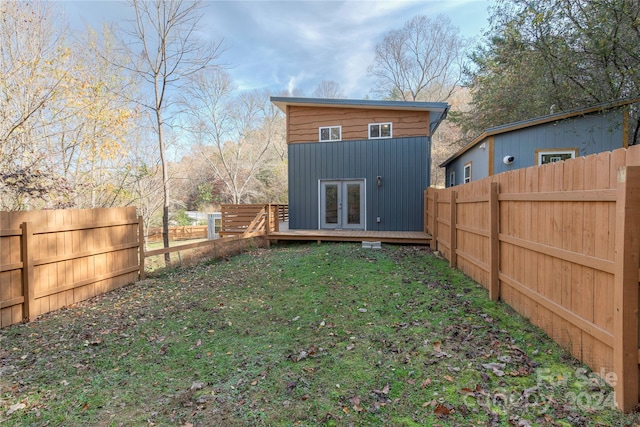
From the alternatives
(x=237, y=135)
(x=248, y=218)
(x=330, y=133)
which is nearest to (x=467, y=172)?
(x=330, y=133)

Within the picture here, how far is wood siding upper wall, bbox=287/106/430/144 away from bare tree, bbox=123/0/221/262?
3743mm

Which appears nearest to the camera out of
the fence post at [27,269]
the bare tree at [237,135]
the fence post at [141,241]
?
the fence post at [27,269]

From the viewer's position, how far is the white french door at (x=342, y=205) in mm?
11992

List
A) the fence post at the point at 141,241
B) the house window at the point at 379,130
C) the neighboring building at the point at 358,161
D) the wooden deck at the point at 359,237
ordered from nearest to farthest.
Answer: the fence post at the point at 141,241, the wooden deck at the point at 359,237, the neighboring building at the point at 358,161, the house window at the point at 379,130

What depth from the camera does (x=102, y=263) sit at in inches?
230

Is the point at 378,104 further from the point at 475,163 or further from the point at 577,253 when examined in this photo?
the point at 577,253

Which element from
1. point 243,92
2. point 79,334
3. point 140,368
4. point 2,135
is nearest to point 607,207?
point 140,368

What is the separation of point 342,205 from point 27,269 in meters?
9.27

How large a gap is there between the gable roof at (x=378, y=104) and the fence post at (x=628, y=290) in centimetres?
974

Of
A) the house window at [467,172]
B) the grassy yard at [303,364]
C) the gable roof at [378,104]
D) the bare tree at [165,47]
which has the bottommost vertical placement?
the grassy yard at [303,364]

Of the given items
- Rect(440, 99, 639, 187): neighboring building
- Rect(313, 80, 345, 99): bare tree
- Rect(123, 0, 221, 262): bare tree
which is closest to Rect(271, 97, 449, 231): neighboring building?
Rect(440, 99, 639, 187): neighboring building

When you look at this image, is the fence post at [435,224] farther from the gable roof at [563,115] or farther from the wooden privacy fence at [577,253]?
the wooden privacy fence at [577,253]

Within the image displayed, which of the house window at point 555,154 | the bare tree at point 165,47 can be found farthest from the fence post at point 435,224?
the bare tree at point 165,47

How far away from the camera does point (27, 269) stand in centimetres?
438
